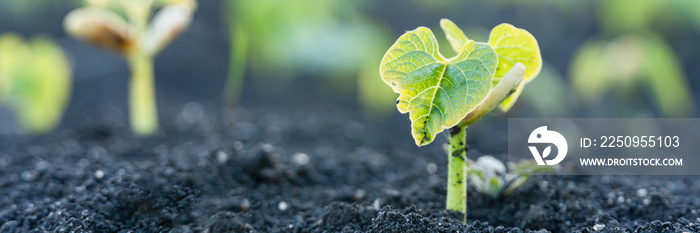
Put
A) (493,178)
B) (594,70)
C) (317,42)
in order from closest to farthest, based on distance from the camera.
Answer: (493,178) < (594,70) < (317,42)

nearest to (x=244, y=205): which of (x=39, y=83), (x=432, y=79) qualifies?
(x=432, y=79)

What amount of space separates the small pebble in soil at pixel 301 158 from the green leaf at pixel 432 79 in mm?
610

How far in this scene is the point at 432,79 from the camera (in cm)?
70

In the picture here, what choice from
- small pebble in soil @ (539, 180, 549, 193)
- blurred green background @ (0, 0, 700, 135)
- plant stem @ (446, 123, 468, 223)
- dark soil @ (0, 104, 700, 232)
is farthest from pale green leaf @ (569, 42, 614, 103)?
plant stem @ (446, 123, 468, 223)

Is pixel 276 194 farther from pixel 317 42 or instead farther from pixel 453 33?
pixel 317 42

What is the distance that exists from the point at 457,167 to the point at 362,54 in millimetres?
1068

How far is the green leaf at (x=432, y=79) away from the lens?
682 millimetres

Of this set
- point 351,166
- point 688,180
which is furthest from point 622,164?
point 351,166

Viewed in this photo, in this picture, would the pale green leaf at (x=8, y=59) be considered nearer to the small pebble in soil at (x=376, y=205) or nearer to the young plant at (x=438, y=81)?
the small pebble in soil at (x=376, y=205)

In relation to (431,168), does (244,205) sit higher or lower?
lower

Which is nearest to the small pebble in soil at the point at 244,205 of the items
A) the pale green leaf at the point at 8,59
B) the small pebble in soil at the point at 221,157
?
the small pebble in soil at the point at 221,157

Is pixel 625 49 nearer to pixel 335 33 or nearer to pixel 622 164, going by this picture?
pixel 622 164

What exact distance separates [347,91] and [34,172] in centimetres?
127

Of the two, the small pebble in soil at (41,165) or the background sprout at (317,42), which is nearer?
the small pebble in soil at (41,165)
